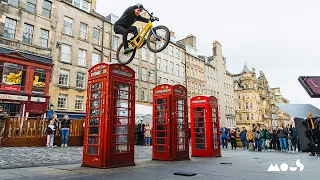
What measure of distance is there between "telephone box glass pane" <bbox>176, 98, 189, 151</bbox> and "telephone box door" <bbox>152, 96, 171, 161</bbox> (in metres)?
0.54

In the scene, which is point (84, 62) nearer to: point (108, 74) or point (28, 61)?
point (28, 61)

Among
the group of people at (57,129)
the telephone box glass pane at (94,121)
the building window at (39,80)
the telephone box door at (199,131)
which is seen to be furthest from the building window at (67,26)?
the telephone box glass pane at (94,121)

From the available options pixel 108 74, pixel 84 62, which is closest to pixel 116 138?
pixel 108 74

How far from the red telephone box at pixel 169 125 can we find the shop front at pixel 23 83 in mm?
17703

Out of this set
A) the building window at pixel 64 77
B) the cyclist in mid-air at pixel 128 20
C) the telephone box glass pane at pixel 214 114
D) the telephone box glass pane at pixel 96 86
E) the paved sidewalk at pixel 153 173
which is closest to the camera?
the paved sidewalk at pixel 153 173

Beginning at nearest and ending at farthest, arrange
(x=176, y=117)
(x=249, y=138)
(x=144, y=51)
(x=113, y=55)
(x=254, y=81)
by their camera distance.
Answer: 1. (x=176, y=117)
2. (x=249, y=138)
3. (x=113, y=55)
4. (x=144, y=51)
5. (x=254, y=81)

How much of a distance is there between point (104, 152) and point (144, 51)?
31.3 m

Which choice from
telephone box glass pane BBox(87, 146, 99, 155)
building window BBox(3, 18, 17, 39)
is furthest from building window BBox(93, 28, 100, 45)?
telephone box glass pane BBox(87, 146, 99, 155)

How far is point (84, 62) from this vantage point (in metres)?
29.1

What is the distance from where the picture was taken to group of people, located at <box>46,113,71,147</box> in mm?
13969

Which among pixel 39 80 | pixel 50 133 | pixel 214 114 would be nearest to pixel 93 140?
pixel 214 114

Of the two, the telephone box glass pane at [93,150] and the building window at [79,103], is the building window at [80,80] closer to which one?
the building window at [79,103]

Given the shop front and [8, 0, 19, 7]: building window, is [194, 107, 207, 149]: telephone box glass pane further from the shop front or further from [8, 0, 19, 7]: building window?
[8, 0, 19, 7]: building window

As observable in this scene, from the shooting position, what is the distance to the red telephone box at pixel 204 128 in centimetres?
1130
